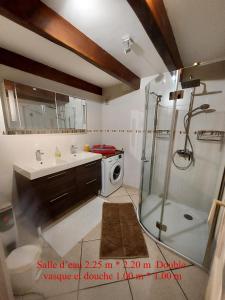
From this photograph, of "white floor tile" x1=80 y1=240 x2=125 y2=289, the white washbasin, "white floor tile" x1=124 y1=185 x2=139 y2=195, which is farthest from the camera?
"white floor tile" x1=124 y1=185 x2=139 y2=195

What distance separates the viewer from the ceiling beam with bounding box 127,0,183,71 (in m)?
0.89

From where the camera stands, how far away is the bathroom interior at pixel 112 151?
1.05m

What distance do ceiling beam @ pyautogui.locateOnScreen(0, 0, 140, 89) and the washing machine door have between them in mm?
1639

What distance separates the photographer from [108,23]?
1.14 meters

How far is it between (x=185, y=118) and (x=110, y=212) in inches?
76.2

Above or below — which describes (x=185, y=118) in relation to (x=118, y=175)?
above

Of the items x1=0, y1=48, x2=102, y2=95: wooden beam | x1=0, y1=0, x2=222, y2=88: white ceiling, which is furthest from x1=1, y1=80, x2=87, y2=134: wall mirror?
x1=0, y1=0, x2=222, y2=88: white ceiling

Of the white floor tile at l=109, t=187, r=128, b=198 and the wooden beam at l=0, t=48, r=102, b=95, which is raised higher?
the wooden beam at l=0, t=48, r=102, b=95

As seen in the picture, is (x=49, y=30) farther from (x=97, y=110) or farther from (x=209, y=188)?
(x=209, y=188)

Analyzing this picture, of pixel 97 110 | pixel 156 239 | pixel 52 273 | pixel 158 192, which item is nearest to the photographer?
pixel 52 273

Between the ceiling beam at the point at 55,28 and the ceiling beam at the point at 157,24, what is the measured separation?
61 cm

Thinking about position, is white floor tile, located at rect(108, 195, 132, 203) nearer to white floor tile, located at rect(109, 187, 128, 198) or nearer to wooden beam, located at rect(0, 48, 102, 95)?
white floor tile, located at rect(109, 187, 128, 198)

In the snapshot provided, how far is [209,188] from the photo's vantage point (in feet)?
6.43

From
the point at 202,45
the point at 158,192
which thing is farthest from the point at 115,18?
the point at 158,192
